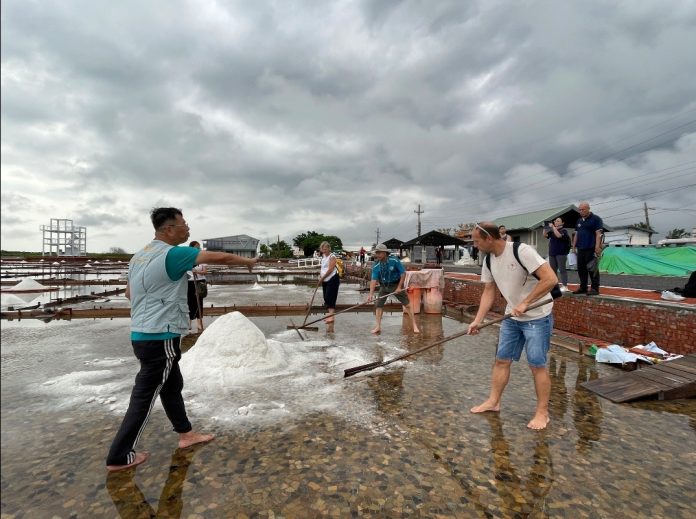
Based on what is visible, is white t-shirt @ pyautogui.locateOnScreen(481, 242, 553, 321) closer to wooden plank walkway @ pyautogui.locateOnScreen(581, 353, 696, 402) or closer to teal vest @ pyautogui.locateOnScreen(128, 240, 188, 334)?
wooden plank walkway @ pyautogui.locateOnScreen(581, 353, 696, 402)

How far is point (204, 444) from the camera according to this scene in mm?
2867

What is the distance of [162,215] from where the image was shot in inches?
103

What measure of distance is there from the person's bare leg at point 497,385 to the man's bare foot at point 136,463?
2776 mm

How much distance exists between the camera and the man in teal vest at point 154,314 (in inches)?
95.9

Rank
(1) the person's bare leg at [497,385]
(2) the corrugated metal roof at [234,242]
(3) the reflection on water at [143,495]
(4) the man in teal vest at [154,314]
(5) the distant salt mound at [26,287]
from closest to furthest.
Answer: (3) the reflection on water at [143,495], (4) the man in teal vest at [154,314], (1) the person's bare leg at [497,385], (5) the distant salt mound at [26,287], (2) the corrugated metal roof at [234,242]

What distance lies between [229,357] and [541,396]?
3507mm

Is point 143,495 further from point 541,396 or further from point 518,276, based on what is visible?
A: point 518,276

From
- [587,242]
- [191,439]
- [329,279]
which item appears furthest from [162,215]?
[587,242]

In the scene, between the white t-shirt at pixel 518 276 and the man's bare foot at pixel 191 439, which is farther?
the white t-shirt at pixel 518 276

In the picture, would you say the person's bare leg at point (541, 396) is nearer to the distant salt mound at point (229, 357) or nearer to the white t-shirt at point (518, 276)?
the white t-shirt at point (518, 276)

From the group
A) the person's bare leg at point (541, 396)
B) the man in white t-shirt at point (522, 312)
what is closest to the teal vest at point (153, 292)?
the man in white t-shirt at point (522, 312)

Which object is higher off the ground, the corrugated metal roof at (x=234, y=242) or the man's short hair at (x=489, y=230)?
the corrugated metal roof at (x=234, y=242)

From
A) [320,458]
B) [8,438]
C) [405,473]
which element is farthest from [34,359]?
[405,473]

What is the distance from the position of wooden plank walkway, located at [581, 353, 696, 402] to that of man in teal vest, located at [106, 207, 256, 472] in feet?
13.3
